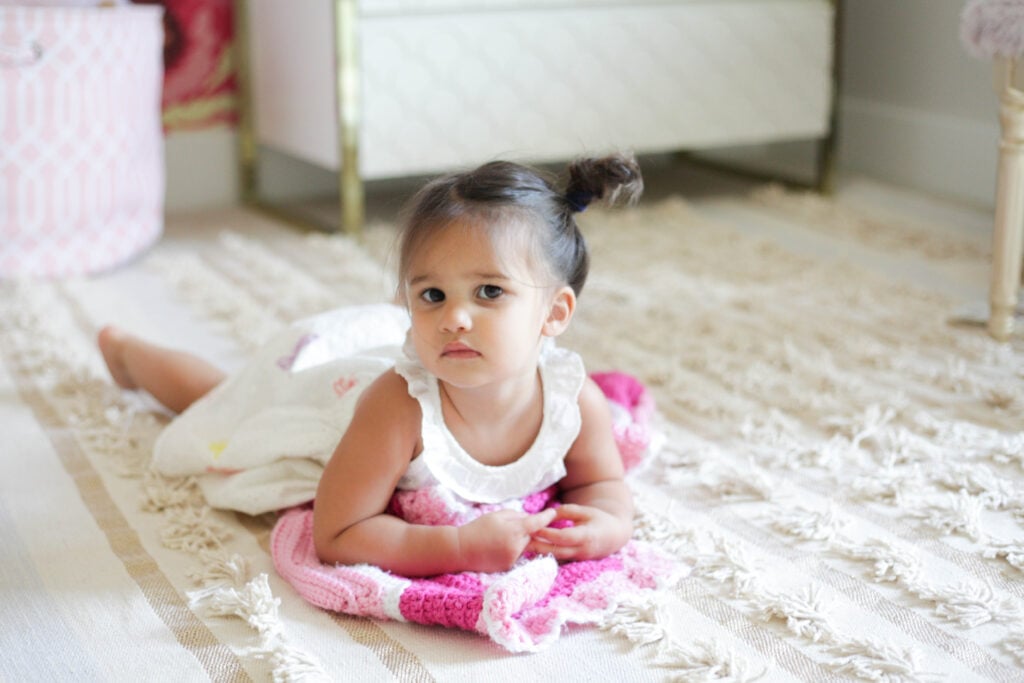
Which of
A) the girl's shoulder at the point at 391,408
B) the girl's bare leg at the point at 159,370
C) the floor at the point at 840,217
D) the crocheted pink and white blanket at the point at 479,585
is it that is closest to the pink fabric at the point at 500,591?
the crocheted pink and white blanket at the point at 479,585

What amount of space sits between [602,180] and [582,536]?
0.95ft

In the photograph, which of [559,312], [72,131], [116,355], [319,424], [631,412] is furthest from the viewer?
[72,131]

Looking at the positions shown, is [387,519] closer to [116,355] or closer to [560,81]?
[116,355]

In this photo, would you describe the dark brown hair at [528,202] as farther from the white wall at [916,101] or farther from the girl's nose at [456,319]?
the white wall at [916,101]

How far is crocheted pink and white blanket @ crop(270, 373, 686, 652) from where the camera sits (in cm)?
88

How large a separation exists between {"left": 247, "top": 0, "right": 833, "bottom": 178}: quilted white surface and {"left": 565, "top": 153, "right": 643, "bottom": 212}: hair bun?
1.02 meters

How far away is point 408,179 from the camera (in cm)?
264

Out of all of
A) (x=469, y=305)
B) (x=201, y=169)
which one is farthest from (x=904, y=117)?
(x=469, y=305)

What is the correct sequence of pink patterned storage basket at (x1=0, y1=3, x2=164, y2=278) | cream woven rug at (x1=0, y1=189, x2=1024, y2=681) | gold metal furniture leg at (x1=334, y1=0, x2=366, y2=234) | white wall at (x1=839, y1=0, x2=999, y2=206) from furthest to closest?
1. white wall at (x1=839, y1=0, x2=999, y2=206)
2. gold metal furniture leg at (x1=334, y1=0, x2=366, y2=234)
3. pink patterned storage basket at (x1=0, y1=3, x2=164, y2=278)
4. cream woven rug at (x1=0, y1=189, x2=1024, y2=681)

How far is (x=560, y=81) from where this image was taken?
2.17 meters

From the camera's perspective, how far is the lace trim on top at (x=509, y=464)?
98 cm

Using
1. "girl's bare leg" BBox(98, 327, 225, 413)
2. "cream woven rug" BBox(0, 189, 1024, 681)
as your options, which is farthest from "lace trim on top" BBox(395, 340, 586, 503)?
"girl's bare leg" BBox(98, 327, 225, 413)

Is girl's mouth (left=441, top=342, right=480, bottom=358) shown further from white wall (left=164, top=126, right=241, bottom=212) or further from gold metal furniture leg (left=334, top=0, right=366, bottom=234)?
white wall (left=164, top=126, right=241, bottom=212)

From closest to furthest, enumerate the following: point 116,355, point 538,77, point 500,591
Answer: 1. point 500,591
2. point 116,355
3. point 538,77
